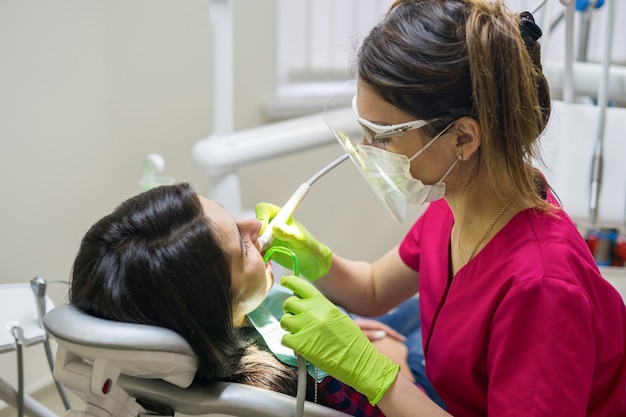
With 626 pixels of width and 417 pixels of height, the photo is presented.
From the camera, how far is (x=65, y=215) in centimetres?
195

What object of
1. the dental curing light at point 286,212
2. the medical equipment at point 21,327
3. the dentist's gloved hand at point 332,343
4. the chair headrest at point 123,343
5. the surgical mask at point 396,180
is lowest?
the medical equipment at point 21,327

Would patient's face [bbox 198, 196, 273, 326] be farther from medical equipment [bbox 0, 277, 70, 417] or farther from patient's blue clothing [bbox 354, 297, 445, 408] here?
patient's blue clothing [bbox 354, 297, 445, 408]

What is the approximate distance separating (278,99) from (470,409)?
1.53 metres

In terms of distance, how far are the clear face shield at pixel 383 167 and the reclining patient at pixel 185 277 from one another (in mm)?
233

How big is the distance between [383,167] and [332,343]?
30cm

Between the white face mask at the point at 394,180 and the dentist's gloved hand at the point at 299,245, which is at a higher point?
the white face mask at the point at 394,180

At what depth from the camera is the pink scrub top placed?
101cm

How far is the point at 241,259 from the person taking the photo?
1.12 metres

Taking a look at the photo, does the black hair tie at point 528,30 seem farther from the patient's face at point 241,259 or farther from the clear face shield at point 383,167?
the patient's face at point 241,259

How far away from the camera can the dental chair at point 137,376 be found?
89 centimetres

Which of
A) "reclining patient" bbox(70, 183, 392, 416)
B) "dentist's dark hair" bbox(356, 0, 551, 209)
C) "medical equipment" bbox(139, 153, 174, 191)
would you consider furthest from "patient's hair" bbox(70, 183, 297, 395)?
"medical equipment" bbox(139, 153, 174, 191)

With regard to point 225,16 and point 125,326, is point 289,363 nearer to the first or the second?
point 125,326

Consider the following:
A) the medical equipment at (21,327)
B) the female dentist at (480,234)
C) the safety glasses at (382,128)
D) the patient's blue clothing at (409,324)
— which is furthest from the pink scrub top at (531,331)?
the medical equipment at (21,327)

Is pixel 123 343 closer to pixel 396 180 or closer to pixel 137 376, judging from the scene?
pixel 137 376
